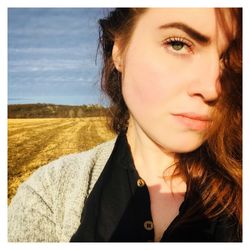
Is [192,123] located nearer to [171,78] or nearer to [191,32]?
[171,78]

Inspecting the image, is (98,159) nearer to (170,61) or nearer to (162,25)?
(170,61)

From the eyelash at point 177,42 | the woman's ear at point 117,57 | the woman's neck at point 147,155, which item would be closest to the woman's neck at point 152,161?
the woman's neck at point 147,155

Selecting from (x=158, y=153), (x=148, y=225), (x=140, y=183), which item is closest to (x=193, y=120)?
(x=158, y=153)

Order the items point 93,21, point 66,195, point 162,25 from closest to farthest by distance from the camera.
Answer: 1. point 162,25
2. point 66,195
3. point 93,21

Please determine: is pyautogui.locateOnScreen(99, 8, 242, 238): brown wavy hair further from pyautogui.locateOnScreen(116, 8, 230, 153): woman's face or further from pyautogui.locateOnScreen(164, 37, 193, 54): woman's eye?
pyautogui.locateOnScreen(164, 37, 193, 54): woman's eye

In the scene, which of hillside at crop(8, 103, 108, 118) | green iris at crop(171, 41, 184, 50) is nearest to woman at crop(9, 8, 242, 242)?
green iris at crop(171, 41, 184, 50)

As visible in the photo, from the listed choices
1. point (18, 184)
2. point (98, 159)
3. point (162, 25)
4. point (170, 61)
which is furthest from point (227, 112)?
point (18, 184)

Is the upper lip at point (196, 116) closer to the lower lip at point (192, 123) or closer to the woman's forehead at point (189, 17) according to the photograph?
the lower lip at point (192, 123)
